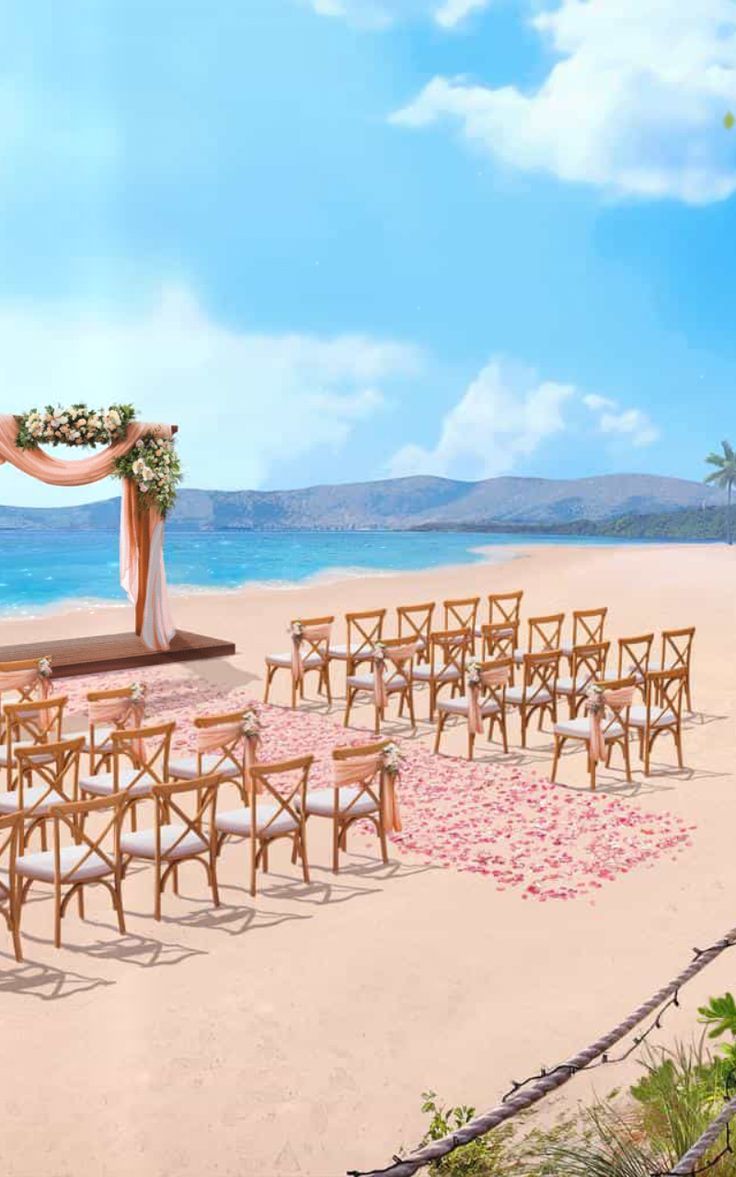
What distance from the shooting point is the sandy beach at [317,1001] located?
449 cm

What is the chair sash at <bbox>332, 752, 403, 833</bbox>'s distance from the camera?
7461mm

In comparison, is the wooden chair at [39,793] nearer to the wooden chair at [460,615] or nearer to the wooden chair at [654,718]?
the wooden chair at [654,718]

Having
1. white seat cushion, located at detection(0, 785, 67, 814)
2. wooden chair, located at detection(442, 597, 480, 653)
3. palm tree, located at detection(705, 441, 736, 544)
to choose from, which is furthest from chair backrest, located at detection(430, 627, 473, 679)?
palm tree, located at detection(705, 441, 736, 544)

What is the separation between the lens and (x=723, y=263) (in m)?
85.6

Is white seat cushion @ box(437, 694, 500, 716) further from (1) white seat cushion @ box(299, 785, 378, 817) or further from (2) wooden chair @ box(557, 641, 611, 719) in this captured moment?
(1) white seat cushion @ box(299, 785, 378, 817)

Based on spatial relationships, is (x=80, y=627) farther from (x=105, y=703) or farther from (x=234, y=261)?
(x=234, y=261)

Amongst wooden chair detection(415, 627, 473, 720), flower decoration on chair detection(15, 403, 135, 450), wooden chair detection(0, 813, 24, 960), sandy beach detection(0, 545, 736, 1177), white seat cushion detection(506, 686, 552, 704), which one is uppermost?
flower decoration on chair detection(15, 403, 135, 450)

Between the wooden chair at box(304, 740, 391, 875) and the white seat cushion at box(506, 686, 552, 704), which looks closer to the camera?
the wooden chair at box(304, 740, 391, 875)

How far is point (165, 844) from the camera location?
688 cm

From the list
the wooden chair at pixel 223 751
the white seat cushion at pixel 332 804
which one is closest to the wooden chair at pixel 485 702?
the wooden chair at pixel 223 751

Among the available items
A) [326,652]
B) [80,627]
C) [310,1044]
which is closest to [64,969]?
[310,1044]

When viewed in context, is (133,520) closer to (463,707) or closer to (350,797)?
(463,707)

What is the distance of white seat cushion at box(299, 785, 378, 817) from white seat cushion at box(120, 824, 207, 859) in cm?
88

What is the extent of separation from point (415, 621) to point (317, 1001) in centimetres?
1824
